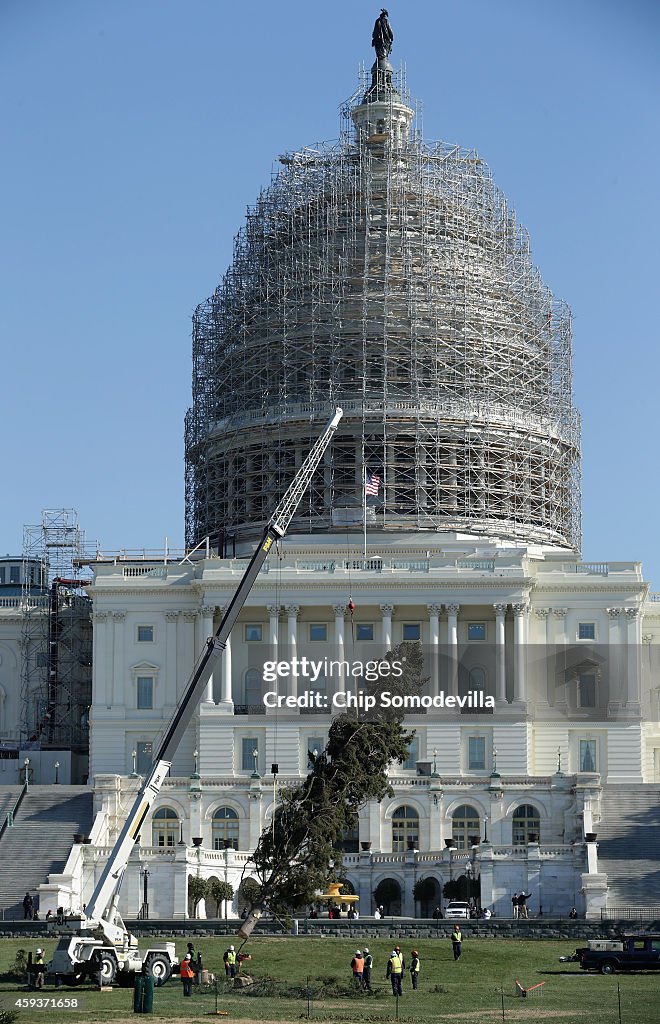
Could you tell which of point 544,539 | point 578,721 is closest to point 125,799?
point 578,721

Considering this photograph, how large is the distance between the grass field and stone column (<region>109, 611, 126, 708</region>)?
41.1m

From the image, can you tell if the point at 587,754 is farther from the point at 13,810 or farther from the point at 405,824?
the point at 13,810

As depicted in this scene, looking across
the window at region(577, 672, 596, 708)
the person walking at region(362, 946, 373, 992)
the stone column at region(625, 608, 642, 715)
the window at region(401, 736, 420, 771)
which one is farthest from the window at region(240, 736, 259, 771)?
the person walking at region(362, 946, 373, 992)

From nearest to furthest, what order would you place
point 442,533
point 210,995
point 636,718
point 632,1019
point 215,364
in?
point 632,1019 → point 210,995 → point 636,718 → point 442,533 → point 215,364

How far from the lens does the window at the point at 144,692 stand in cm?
13000

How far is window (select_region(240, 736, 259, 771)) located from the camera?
12556cm

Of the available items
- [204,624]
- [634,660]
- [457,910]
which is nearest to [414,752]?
[634,660]

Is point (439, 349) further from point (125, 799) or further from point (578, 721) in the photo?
point (125, 799)

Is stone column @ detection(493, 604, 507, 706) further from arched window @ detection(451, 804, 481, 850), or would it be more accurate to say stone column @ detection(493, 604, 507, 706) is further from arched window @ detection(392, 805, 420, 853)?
arched window @ detection(392, 805, 420, 853)

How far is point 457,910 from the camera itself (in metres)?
101

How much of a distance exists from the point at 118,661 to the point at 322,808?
37598 millimetres

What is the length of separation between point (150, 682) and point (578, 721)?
22.2 m

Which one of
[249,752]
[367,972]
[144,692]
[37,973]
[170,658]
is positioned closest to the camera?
[37,973]

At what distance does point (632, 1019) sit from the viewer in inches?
2729
